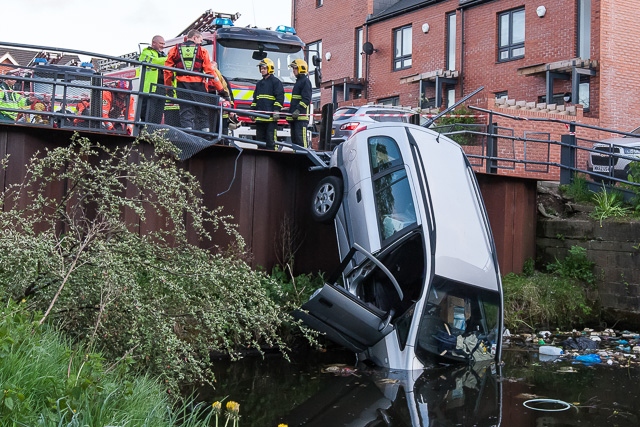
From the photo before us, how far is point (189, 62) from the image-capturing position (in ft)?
43.9

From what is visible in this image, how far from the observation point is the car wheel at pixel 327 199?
11.8m

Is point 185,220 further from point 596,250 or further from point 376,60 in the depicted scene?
point 376,60

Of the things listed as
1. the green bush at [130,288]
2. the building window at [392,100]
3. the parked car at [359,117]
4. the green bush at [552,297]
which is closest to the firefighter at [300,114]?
the green bush at [552,297]

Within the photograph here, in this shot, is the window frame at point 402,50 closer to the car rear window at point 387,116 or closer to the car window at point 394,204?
the car rear window at point 387,116

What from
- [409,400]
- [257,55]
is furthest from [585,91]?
[409,400]

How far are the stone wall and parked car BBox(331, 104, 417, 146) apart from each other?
19.6ft

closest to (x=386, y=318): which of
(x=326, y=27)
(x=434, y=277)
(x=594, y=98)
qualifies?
(x=434, y=277)

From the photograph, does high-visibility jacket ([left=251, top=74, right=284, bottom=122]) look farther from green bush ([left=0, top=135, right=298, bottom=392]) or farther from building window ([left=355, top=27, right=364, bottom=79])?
building window ([left=355, top=27, right=364, bottom=79])

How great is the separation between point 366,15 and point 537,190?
20.9 meters

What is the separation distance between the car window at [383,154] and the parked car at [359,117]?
745 centimetres

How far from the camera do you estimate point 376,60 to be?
34844 millimetres

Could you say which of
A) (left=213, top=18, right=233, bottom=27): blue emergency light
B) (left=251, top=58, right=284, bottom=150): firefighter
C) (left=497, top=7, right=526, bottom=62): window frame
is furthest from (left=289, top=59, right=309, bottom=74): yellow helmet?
(left=497, top=7, right=526, bottom=62): window frame

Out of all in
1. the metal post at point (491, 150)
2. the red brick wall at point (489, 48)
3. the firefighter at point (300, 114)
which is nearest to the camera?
the firefighter at point (300, 114)

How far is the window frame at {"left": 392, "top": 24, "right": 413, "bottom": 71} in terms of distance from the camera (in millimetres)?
33500
